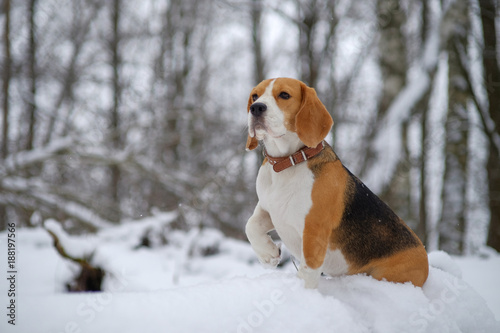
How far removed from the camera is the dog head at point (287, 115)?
1.74 m

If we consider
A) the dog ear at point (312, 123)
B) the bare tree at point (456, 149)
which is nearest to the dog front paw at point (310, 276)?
the dog ear at point (312, 123)

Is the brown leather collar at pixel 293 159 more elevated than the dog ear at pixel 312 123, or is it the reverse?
the dog ear at pixel 312 123

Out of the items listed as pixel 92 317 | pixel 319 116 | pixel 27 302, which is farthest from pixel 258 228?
pixel 27 302

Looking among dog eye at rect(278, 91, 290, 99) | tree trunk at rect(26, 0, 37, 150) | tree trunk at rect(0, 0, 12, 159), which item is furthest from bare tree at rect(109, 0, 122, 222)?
dog eye at rect(278, 91, 290, 99)

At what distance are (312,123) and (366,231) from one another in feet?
2.23

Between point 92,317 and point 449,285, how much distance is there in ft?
6.34

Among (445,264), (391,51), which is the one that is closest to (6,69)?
(391,51)

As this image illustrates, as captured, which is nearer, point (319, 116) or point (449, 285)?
point (319, 116)

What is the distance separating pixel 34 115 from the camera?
27.7 feet

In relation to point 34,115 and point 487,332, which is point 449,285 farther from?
point 34,115

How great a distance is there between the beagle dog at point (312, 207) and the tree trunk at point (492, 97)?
4.11 meters

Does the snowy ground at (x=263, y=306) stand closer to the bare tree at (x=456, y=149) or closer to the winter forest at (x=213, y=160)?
the winter forest at (x=213, y=160)

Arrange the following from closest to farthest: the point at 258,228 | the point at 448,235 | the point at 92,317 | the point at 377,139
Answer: the point at 92,317
the point at 258,228
the point at 377,139
the point at 448,235

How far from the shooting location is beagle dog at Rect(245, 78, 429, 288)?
1738 mm
